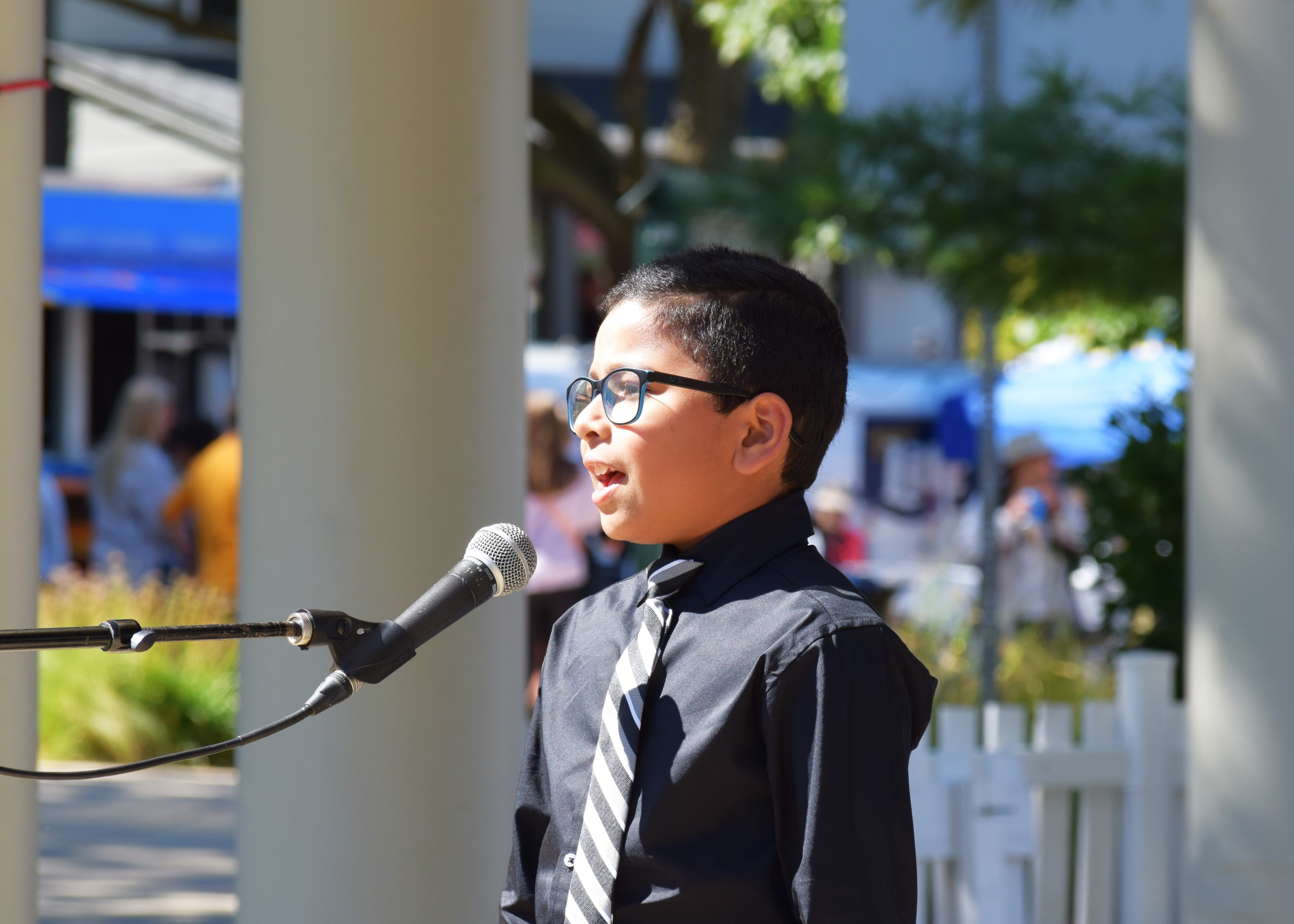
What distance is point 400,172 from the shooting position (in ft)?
9.12

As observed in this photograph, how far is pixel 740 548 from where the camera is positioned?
1.73 metres

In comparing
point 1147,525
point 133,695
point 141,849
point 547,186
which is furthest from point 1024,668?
Result: point 547,186

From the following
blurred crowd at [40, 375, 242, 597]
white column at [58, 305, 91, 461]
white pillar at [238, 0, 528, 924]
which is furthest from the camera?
white column at [58, 305, 91, 461]

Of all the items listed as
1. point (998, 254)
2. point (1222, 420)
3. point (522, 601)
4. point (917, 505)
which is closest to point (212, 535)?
point (998, 254)

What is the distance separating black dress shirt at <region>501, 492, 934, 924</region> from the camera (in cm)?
151

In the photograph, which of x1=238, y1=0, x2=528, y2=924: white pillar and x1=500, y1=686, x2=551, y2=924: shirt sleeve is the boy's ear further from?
x1=238, y1=0, x2=528, y2=924: white pillar

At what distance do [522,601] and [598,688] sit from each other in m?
1.30

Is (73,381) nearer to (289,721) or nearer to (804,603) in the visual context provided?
(289,721)

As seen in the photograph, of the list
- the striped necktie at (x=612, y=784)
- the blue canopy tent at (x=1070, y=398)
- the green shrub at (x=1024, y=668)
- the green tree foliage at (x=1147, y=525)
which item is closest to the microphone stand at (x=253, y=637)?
the striped necktie at (x=612, y=784)

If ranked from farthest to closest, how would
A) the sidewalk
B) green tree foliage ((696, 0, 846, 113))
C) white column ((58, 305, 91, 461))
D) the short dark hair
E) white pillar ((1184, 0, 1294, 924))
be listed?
white column ((58, 305, 91, 461))
green tree foliage ((696, 0, 846, 113))
the sidewalk
white pillar ((1184, 0, 1294, 924))
the short dark hair

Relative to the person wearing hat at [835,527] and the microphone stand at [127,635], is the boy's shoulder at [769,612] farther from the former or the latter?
the person wearing hat at [835,527]

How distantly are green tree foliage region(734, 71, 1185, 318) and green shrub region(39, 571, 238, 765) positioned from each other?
3775mm

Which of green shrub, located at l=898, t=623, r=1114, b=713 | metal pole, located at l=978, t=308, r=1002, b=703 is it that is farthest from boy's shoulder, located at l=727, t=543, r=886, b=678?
metal pole, located at l=978, t=308, r=1002, b=703

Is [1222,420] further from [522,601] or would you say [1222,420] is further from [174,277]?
[174,277]
